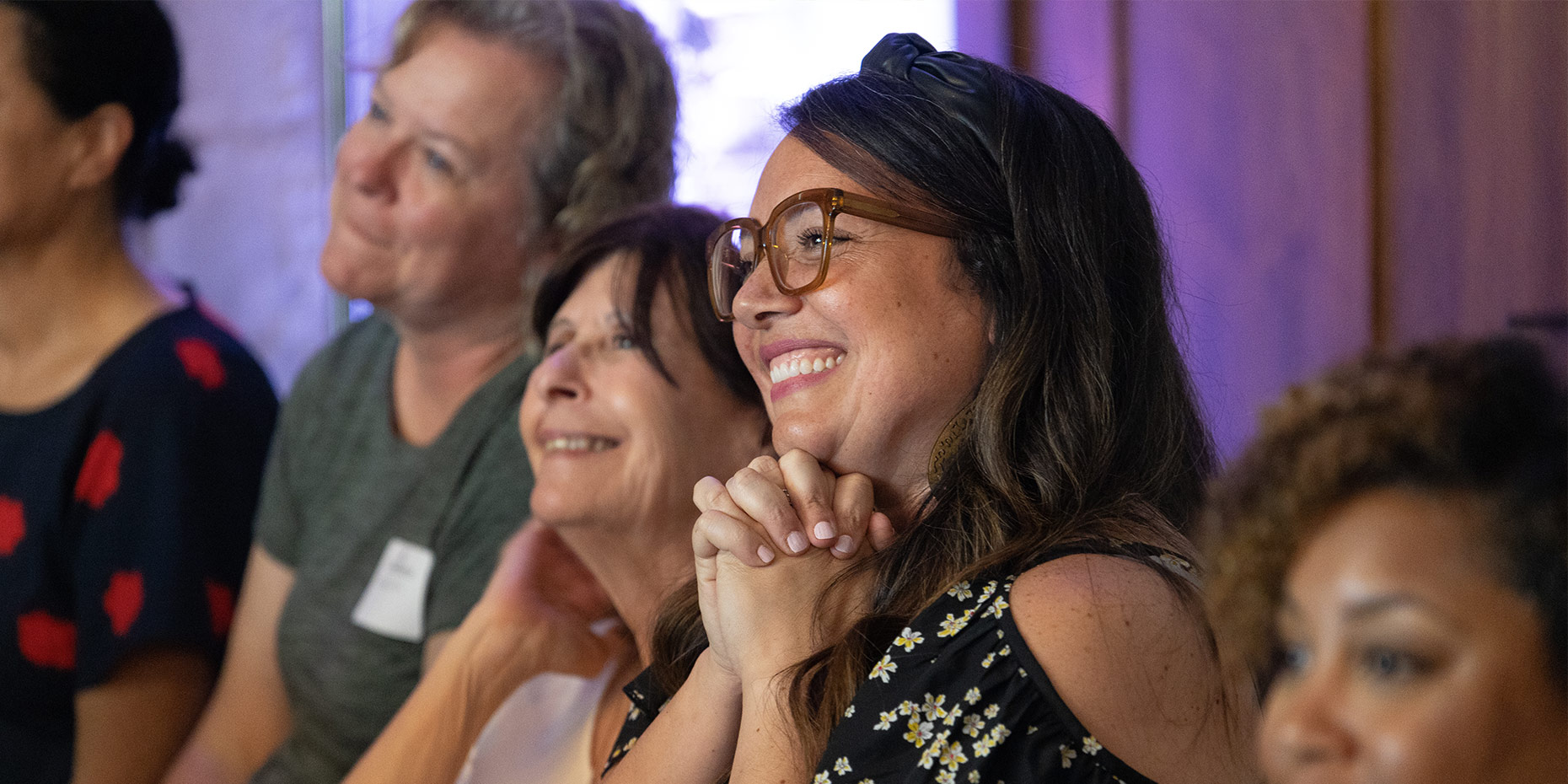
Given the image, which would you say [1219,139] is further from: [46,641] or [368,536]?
[46,641]

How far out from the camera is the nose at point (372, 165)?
2.02 metres

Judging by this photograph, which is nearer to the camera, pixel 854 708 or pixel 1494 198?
pixel 854 708

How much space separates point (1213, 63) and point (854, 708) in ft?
6.06

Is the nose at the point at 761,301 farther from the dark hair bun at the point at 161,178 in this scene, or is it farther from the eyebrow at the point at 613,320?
the dark hair bun at the point at 161,178

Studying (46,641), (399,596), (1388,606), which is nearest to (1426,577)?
(1388,606)

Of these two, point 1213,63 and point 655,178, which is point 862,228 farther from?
point 1213,63

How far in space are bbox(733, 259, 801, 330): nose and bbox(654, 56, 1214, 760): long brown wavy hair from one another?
0.42 ft

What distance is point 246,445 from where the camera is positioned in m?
2.31

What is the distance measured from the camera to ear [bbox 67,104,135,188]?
7.51 feet

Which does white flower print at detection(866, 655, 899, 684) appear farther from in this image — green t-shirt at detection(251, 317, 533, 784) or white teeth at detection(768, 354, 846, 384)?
green t-shirt at detection(251, 317, 533, 784)

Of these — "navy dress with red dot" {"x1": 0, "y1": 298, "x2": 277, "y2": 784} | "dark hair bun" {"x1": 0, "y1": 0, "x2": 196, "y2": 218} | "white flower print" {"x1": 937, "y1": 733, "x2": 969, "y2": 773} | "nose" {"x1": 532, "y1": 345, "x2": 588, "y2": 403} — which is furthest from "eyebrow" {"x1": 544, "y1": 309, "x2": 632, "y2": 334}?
"dark hair bun" {"x1": 0, "y1": 0, "x2": 196, "y2": 218}

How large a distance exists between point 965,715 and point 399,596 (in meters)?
1.15

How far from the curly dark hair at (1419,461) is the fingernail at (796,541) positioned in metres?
0.63

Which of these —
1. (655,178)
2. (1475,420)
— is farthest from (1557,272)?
(655,178)
